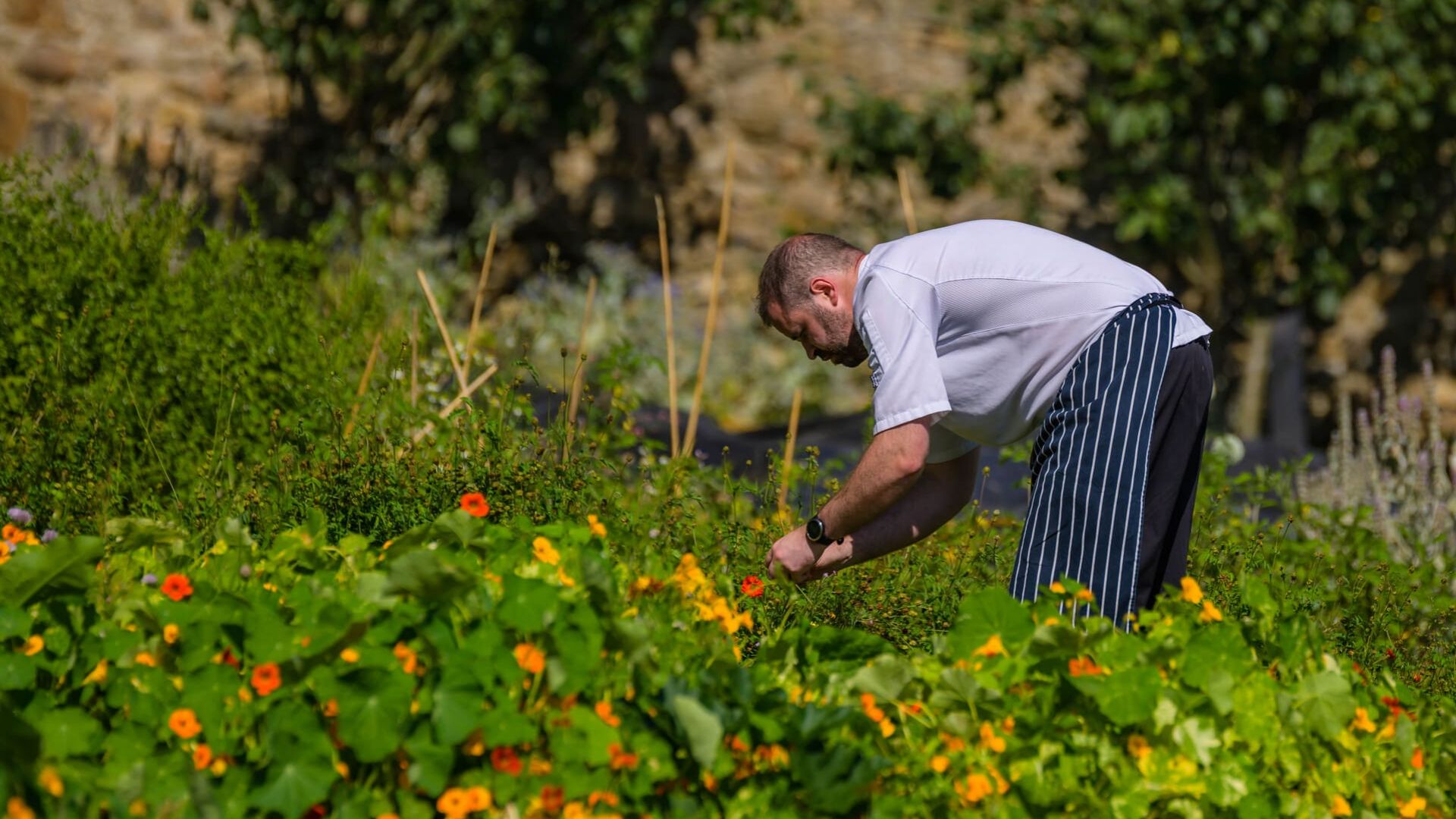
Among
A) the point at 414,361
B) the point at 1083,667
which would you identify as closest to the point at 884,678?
the point at 1083,667

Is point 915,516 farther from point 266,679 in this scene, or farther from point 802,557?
point 266,679

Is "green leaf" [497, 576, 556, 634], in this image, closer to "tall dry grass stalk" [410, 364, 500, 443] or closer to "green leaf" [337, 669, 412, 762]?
"green leaf" [337, 669, 412, 762]

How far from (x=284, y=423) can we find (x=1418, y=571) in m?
2.33

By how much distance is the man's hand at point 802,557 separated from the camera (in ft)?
7.95

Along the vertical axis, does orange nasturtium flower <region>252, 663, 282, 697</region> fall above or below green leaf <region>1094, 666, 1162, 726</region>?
above

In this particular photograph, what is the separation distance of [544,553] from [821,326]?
70cm

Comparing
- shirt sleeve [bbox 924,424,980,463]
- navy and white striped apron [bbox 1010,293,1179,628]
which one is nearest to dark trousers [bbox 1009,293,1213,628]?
navy and white striped apron [bbox 1010,293,1179,628]

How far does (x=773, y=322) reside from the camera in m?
2.43

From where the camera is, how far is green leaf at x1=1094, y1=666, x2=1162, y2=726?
176 cm

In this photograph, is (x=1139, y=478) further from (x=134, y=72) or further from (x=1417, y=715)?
(x=134, y=72)

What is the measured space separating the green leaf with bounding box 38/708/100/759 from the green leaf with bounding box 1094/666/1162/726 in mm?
1287

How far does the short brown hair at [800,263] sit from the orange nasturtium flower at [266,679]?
1.06 m

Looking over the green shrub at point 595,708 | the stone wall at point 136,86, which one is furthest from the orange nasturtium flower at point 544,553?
the stone wall at point 136,86

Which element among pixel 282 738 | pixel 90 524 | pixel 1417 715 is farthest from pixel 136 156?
pixel 1417 715
